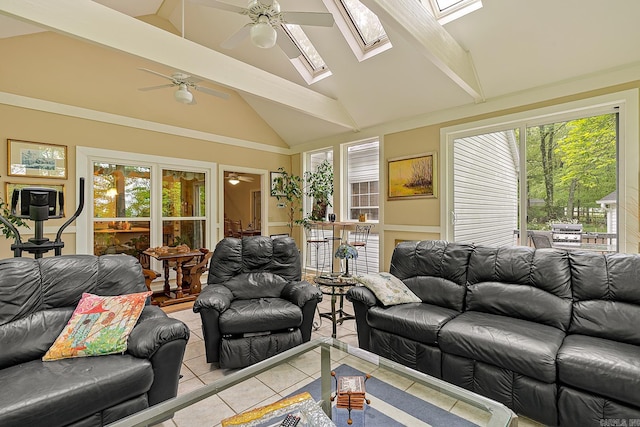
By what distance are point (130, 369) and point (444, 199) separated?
394 centimetres

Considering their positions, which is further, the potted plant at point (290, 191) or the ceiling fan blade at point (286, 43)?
the potted plant at point (290, 191)

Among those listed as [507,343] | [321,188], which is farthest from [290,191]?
[507,343]

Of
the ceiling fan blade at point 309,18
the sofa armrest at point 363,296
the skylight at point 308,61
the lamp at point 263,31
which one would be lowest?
the sofa armrest at point 363,296

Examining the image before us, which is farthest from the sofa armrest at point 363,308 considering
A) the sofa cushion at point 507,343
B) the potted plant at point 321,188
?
the potted plant at point 321,188

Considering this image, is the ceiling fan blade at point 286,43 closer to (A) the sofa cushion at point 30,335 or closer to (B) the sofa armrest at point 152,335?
(B) the sofa armrest at point 152,335

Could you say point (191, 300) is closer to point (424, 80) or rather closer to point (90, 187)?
point (90, 187)

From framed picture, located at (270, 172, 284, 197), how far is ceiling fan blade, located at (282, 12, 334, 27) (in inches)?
158

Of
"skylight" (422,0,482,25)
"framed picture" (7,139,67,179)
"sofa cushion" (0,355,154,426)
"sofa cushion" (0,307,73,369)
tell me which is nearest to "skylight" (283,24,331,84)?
"skylight" (422,0,482,25)

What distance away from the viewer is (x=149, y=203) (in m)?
4.95

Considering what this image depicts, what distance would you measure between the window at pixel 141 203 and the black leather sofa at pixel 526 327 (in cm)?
371

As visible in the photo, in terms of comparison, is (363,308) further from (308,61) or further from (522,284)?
(308,61)

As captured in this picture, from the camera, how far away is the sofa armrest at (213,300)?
247 cm

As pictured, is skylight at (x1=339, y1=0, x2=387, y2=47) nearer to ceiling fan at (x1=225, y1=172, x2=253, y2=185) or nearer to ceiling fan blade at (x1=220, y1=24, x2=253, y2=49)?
ceiling fan blade at (x1=220, y1=24, x2=253, y2=49)

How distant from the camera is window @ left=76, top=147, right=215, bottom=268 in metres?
4.40
